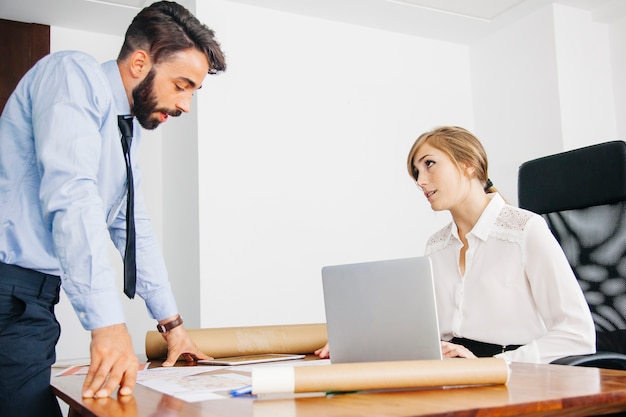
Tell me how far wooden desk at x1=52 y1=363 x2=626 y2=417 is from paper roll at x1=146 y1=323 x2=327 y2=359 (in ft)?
2.40

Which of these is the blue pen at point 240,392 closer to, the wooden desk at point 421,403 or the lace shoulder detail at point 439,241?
the wooden desk at point 421,403

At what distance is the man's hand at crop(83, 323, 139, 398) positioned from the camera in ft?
3.39

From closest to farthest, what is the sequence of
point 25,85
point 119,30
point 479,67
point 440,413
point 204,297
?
point 440,413 → point 25,85 → point 204,297 → point 119,30 → point 479,67

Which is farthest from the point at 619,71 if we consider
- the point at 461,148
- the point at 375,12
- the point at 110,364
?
the point at 110,364

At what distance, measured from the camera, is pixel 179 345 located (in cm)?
167

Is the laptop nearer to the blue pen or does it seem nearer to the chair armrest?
the blue pen

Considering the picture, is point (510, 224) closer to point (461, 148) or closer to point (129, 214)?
point (461, 148)

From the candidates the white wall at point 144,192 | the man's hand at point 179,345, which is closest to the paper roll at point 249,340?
the man's hand at point 179,345

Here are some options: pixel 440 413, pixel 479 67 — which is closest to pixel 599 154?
pixel 440 413

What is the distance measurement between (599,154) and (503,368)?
1.30 metres

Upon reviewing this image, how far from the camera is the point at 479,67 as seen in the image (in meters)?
4.81

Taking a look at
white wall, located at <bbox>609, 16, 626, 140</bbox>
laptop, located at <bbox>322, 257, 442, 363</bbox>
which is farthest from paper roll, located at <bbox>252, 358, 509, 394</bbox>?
white wall, located at <bbox>609, 16, 626, 140</bbox>

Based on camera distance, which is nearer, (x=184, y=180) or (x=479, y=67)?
(x=184, y=180)

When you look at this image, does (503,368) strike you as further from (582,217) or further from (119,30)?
(119,30)
